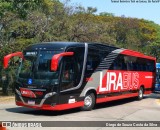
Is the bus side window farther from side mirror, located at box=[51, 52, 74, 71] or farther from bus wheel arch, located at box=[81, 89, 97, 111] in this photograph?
bus wheel arch, located at box=[81, 89, 97, 111]

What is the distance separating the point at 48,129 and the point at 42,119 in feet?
7.42

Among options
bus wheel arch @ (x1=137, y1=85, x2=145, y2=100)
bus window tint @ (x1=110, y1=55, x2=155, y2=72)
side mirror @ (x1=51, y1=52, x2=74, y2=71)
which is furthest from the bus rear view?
bus wheel arch @ (x1=137, y1=85, x2=145, y2=100)

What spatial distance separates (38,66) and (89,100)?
3182 millimetres

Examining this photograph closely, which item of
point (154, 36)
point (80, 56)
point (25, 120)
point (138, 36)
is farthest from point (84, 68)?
point (154, 36)

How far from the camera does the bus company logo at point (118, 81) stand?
18219mm

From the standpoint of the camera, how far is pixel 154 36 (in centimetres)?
7838

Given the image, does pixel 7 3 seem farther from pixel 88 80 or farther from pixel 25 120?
pixel 25 120

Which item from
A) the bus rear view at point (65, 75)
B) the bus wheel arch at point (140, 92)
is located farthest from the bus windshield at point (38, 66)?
the bus wheel arch at point (140, 92)

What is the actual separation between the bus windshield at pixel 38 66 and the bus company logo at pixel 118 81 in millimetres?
3732

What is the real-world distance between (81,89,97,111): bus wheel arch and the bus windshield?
2.58m

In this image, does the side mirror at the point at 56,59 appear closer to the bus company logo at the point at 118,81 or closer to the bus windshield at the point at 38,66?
the bus windshield at the point at 38,66

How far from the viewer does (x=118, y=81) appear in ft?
65.6

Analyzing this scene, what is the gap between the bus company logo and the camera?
59.8 ft

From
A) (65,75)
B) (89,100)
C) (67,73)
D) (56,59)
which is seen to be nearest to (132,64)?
(89,100)
